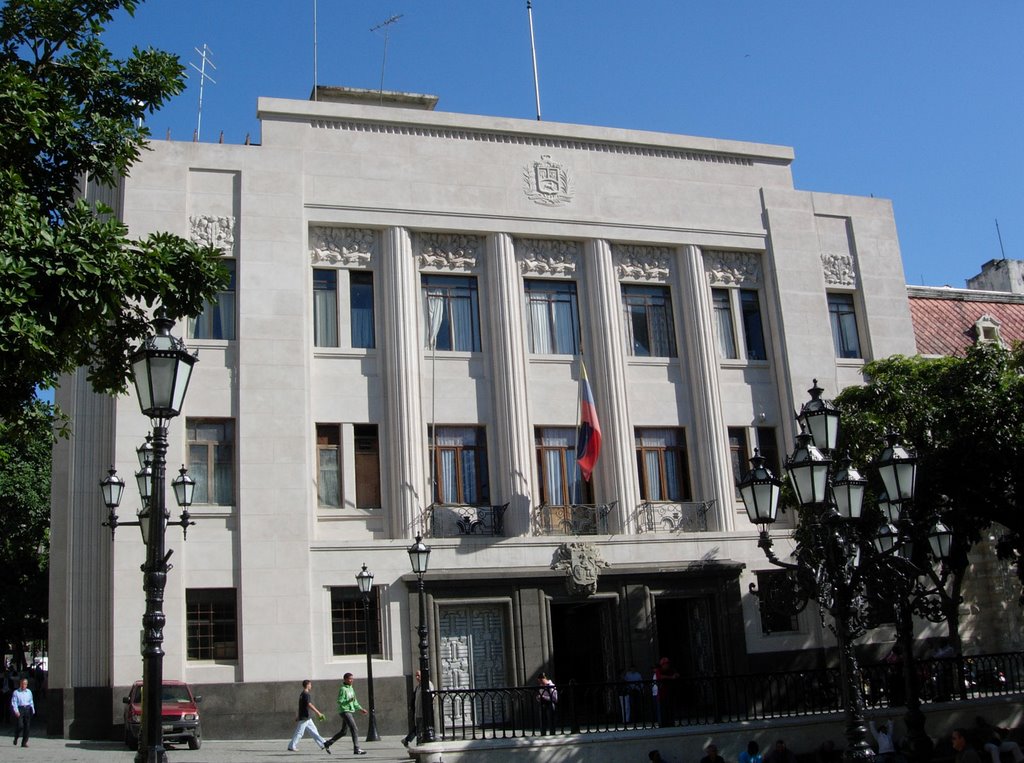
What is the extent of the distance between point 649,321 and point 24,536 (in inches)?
934

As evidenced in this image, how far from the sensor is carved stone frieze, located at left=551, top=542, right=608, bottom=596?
2631 cm

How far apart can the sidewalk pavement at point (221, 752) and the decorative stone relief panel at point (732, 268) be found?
48.7 feet

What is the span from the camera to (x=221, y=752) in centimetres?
2178

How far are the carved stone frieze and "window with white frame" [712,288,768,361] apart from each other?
23.5 feet

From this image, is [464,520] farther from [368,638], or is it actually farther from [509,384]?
[368,638]

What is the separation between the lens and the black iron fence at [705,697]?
20.2 meters

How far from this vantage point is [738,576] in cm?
2780

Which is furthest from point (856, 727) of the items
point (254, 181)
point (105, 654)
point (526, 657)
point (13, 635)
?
point (13, 635)

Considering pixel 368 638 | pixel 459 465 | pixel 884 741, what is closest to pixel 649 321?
pixel 459 465

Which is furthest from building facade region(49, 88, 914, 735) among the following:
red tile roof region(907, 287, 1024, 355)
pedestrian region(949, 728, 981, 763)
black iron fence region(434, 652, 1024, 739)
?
pedestrian region(949, 728, 981, 763)

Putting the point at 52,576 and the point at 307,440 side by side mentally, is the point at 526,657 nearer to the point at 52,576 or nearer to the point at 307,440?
the point at 307,440

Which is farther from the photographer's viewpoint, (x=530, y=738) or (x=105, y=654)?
(x=105, y=654)

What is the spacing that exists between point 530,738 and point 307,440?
9782 mm

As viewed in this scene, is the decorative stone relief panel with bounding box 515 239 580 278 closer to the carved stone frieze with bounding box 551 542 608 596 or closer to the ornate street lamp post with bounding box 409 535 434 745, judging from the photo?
the carved stone frieze with bounding box 551 542 608 596
